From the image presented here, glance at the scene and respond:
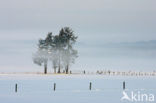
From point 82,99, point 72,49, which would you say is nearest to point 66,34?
point 72,49

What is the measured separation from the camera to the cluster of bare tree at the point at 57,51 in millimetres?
132500

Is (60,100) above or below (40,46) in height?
below

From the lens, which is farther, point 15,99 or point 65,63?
point 65,63

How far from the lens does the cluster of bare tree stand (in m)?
132

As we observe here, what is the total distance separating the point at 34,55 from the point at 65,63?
8780mm

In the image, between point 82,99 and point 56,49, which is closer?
point 82,99

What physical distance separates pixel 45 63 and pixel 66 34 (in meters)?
9.80

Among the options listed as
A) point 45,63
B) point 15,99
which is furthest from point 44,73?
point 15,99

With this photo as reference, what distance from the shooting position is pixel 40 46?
135250 millimetres

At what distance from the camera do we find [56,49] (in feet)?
447

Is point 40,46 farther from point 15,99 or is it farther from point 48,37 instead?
point 15,99

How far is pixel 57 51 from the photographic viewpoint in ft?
446

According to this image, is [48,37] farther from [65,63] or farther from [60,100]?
[60,100]

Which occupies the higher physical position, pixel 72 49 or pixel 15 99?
pixel 72 49
